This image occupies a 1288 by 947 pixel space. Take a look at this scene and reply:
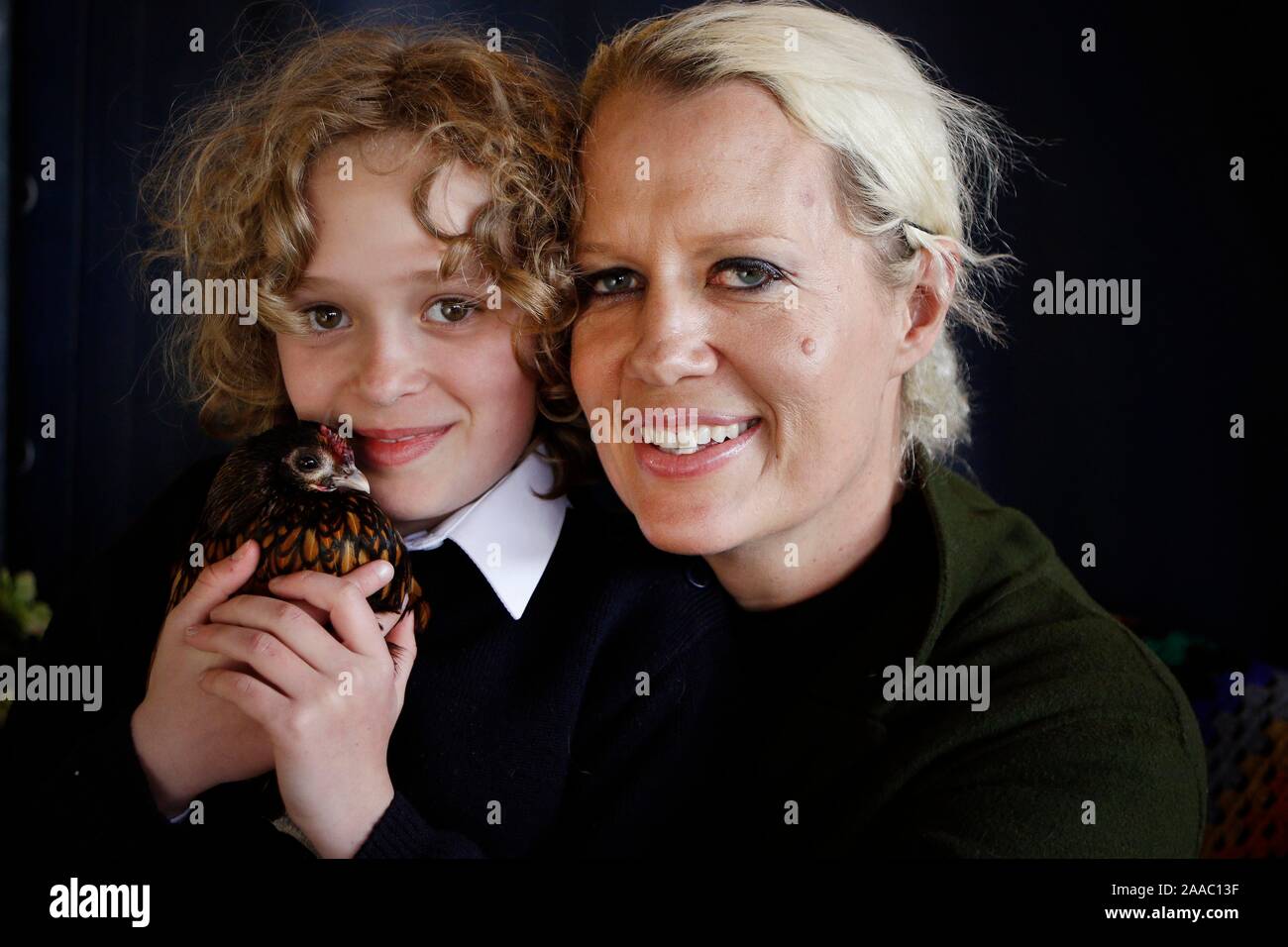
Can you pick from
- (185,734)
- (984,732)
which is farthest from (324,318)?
(984,732)

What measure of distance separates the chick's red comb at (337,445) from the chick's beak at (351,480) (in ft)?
0.03

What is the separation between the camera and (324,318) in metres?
1.13

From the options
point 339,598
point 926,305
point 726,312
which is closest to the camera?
point 339,598

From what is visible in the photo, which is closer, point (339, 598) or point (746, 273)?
point (339, 598)

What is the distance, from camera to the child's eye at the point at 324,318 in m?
1.12

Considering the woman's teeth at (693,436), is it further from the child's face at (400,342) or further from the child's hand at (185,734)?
the child's hand at (185,734)

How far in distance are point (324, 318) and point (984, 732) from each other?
77 cm

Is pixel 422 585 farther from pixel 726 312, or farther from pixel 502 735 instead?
pixel 726 312

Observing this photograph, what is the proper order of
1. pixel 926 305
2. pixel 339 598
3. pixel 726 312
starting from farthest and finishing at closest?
1. pixel 926 305
2. pixel 726 312
3. pixel 339 598

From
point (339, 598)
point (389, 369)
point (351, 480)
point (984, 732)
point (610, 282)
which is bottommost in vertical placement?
point (984, 732)

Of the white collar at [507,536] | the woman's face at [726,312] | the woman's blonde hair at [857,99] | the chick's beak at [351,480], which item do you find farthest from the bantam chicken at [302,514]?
the woman's blonde hair at [857,99]

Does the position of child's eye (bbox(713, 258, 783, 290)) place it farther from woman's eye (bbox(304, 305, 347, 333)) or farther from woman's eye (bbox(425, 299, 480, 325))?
woman's eye (bbox(304, 305, 347, 333))
